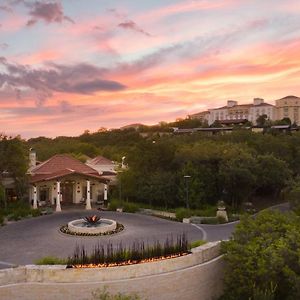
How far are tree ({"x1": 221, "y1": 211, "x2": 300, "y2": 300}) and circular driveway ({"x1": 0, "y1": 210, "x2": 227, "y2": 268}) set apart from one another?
8.39 m

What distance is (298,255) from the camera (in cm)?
1744

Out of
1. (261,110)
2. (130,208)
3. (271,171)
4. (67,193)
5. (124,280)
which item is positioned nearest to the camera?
(124,280)

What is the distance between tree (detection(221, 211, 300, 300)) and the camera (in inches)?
689

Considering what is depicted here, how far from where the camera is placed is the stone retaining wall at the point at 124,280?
17.0m

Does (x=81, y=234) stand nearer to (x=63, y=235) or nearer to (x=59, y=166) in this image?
(x=63, y=235)

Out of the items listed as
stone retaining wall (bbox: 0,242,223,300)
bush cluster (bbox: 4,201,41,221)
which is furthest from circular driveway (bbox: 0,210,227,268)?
stone retaining wall (bbox: 0,242,223,300)

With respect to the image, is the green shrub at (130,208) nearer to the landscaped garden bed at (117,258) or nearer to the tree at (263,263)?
the landscaped garden bed at (117,258)

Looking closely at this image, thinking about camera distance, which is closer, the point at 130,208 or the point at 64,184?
the point at 130,208

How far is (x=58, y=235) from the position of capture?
2853 cm

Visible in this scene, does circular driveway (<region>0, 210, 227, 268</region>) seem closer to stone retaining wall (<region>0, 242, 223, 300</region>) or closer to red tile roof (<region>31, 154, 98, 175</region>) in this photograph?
stone retaining wall (<region>0, 242, 223, 300</region>)

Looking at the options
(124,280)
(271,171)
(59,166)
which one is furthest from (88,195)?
(124,280)

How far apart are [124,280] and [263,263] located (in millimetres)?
6049

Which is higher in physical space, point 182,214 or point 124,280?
point 124,280

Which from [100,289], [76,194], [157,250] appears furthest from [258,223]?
[76,194]
